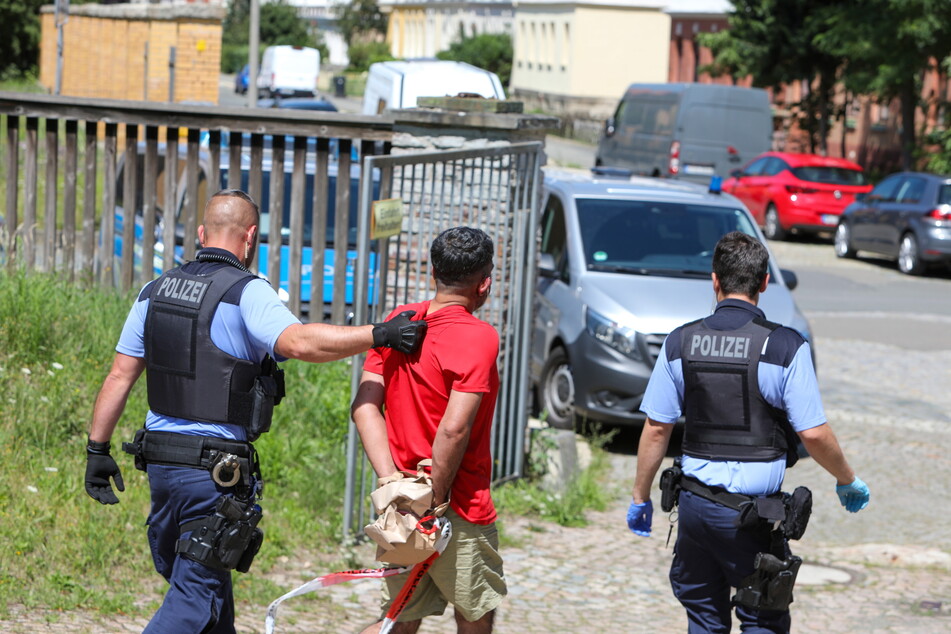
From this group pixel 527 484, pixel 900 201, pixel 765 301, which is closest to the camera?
pixel 527 484

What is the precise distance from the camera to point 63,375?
7.31m

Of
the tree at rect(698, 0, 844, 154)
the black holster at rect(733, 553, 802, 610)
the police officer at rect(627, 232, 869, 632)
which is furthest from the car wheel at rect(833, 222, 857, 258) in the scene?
the black holster at rect(733, 553, 802, 610)

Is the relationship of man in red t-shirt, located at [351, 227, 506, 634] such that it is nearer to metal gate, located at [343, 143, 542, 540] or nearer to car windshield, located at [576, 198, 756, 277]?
metal gate, located at [343, 143, 542, 540]

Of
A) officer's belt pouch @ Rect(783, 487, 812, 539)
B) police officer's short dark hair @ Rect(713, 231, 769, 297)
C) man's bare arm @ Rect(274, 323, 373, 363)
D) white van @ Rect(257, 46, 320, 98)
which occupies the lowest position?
officer's belt pouch @ Rect(783, 487, 812, 539)

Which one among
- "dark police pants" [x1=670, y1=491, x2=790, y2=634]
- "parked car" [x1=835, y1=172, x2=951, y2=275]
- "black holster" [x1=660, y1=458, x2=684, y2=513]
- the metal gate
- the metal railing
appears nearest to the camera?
"dark police pants" [x1=670, y1=491, x2=790, y2=634]

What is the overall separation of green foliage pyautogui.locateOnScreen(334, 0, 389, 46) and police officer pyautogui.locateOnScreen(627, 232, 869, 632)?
103 metres

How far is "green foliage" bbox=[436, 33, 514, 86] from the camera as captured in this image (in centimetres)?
7581

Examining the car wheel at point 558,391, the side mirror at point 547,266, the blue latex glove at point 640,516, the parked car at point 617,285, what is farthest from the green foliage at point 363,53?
the blue latex glove at point 640,516

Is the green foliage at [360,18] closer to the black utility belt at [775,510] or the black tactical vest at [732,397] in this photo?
the black tactical vest at [732,397]

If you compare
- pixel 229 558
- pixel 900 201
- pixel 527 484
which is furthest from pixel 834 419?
pixel 900 201

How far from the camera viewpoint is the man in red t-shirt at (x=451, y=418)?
4.16m

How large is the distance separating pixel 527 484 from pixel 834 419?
3.50 m

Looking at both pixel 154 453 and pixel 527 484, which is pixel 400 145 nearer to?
pixel 527 484

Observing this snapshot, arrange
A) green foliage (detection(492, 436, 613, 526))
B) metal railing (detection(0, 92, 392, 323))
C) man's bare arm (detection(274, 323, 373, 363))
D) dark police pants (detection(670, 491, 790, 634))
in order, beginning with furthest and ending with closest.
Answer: metal railing (detection(0, 92, 392, 323)), green foliage (detection(492, 436, 613, 526)), dark police pants (detection(670, 491, 790, 634)), man's bare arm (detection(274, 323, 373, 363))
